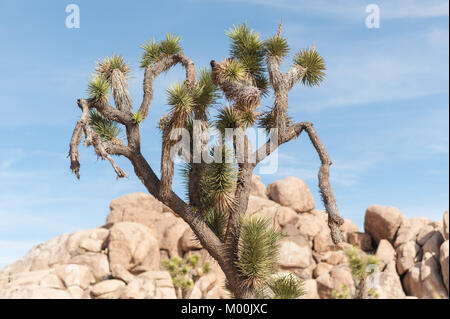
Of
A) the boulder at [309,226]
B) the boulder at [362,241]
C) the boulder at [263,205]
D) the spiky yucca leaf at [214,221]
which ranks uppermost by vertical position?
the boulder at [263,205]

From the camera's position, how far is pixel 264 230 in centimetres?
1223

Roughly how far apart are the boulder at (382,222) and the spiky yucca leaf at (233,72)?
33555 millimetres

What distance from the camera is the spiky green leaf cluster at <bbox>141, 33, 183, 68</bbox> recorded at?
44.6ft

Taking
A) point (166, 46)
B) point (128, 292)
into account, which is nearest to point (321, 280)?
point (128, 292)

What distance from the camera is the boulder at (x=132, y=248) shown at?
120 ft

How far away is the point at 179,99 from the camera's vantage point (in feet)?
37.2

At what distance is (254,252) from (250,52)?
567 centimetres

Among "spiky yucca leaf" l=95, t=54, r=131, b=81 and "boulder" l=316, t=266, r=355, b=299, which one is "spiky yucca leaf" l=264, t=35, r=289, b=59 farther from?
"boulder" l=316, t=266, r=355, b=299

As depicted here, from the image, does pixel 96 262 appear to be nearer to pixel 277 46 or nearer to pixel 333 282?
pixel 333 282

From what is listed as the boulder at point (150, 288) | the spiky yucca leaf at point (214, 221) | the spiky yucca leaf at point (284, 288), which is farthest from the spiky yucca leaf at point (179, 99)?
the boulder at point (150, 288)

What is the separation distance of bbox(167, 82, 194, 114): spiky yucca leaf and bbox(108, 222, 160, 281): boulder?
26.6 meters

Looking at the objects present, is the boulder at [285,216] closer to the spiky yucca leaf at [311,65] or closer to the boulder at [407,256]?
the boulder at [407,256]
